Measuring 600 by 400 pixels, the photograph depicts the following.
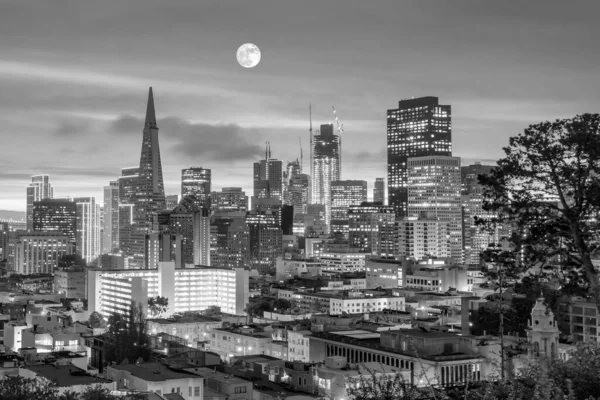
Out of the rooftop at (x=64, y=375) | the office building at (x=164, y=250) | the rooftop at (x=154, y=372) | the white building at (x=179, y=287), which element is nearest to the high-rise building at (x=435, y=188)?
the office building at (x=164, y=250)

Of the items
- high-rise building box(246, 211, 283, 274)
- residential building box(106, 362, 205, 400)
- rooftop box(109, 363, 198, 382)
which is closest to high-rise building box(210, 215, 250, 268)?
high-rise building box(246, 211, 283, 274)

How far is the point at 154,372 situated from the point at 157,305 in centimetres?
4609

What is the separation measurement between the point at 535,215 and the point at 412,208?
131 m

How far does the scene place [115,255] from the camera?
163625 millimetres

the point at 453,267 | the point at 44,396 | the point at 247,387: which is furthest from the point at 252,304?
the point at 44,396

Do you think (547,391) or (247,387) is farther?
(247,387)

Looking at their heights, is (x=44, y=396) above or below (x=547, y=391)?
below

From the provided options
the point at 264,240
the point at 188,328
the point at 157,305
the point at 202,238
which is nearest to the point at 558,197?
the point at 188,328

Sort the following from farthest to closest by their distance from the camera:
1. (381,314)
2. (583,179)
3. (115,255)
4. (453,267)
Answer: (115,255), (453,267), (381,314), (583,179)

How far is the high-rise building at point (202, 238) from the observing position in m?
143

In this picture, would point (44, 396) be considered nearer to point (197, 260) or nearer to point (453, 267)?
point (453, 267)

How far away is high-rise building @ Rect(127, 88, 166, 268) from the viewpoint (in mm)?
171000

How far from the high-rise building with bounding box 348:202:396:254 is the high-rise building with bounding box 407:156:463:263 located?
11426 mm

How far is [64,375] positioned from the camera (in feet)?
98.6
